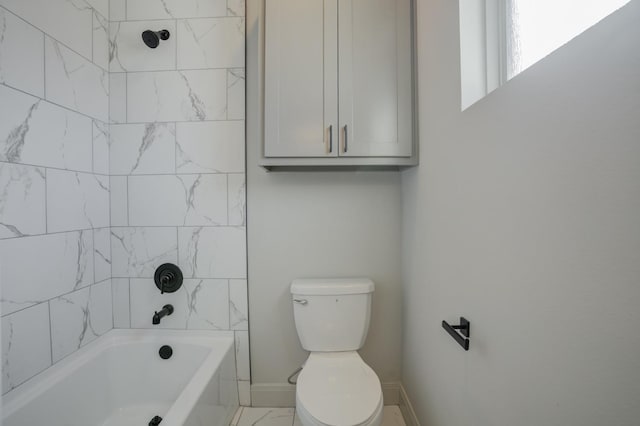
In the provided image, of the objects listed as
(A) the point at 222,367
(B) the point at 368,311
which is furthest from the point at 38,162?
(B) the point at 368,311

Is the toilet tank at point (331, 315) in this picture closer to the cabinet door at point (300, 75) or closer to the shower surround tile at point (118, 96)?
the cabinet door at point (300, 75)

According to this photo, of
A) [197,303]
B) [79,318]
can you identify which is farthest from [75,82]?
[197,303]

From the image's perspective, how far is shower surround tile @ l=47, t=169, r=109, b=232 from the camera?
4.11 ft

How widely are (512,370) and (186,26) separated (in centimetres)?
220

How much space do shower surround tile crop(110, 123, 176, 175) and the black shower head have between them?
441 mm

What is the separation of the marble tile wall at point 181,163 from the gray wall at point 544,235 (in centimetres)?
114

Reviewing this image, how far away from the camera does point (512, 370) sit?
690 millimetres

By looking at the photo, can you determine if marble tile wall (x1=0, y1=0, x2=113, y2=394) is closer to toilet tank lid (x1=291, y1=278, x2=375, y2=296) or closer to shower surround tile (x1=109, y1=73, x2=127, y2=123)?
shower surround tile (x1=109, y1=73, x2=127, y2=123)

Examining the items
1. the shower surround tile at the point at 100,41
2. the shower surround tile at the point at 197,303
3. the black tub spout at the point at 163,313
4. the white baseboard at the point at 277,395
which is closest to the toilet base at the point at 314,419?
the white baseboard at the point at 277,395

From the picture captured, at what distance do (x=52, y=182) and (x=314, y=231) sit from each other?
1325mm

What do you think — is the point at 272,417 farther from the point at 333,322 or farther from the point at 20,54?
the point at 20,54

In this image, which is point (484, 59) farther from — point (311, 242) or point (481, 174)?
point (311, 242)

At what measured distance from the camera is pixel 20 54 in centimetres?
112

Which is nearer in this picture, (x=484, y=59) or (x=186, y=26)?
(x=484, y=59)
